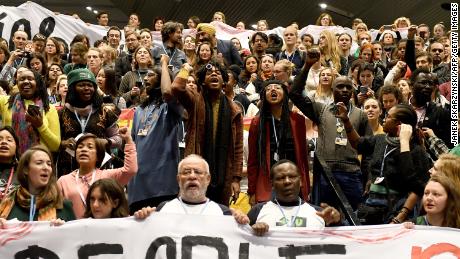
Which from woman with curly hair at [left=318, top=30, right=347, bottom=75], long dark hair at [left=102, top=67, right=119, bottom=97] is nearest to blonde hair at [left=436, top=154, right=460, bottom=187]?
long dark hair at [left=102, top=67, right=119, bottom=97]

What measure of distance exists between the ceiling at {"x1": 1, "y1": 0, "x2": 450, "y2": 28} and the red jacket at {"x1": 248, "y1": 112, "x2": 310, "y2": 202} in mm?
16398

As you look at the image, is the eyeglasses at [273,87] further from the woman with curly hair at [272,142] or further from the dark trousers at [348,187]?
the dark trousers at [348,187]

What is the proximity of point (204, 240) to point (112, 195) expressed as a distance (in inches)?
26.2

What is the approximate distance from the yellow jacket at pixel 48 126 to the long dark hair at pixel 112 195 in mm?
1155

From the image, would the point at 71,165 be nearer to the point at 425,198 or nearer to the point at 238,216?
the point at 238,216

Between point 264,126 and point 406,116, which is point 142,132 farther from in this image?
point 406,116

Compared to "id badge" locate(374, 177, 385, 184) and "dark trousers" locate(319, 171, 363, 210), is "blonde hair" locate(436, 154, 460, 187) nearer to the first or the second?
"id badge" locate(374, 177, 385, 184)

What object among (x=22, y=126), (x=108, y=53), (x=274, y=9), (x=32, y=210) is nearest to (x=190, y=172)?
(x=32, y=210)

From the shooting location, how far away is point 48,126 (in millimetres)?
6117

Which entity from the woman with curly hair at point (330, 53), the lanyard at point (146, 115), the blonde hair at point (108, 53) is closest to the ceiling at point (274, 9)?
the woman with curly hair at point (330, 53)

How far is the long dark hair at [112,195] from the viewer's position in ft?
16.2

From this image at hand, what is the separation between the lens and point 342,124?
21.9ft

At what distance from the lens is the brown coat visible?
5.94m

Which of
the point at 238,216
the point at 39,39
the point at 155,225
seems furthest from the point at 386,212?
the point at 39,39
